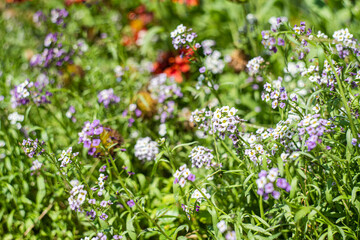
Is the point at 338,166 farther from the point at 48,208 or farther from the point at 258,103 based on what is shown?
the point at 48,208

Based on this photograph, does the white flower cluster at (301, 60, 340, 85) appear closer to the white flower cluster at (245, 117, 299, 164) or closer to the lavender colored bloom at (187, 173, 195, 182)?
the white flower cluster at (245, 117, 299, 164)

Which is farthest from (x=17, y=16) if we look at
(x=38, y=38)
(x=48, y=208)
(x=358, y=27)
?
(x=358, y=27)

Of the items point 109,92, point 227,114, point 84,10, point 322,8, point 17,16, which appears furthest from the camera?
point 17,16

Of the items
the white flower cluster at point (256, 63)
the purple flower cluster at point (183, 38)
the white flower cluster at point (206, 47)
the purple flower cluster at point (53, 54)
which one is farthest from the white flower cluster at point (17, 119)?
the white flower cluster at point (256, 63)

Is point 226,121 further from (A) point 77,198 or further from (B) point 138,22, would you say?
(B) point 138,22

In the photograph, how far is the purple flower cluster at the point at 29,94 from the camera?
9.60 feet

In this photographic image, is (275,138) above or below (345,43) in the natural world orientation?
below

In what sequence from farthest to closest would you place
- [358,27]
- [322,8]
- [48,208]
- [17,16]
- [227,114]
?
[17,16]
[322,8]
[358,27]
[48,208]
[227,114]

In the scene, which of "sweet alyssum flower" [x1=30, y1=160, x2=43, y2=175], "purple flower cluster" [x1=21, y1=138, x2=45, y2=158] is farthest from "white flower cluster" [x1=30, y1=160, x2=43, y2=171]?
"purple flower cluster" [x1=21, y1=138, x2=45, y2=158]

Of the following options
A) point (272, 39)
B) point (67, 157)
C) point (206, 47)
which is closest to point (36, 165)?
point (67, 157)

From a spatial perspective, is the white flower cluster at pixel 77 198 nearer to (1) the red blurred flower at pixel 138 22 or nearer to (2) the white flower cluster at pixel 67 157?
(2) the white flower cluster at pixel 67 157

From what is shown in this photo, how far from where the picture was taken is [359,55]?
218 centimetres

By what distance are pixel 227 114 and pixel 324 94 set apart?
652mm

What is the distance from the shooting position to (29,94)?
292cm
